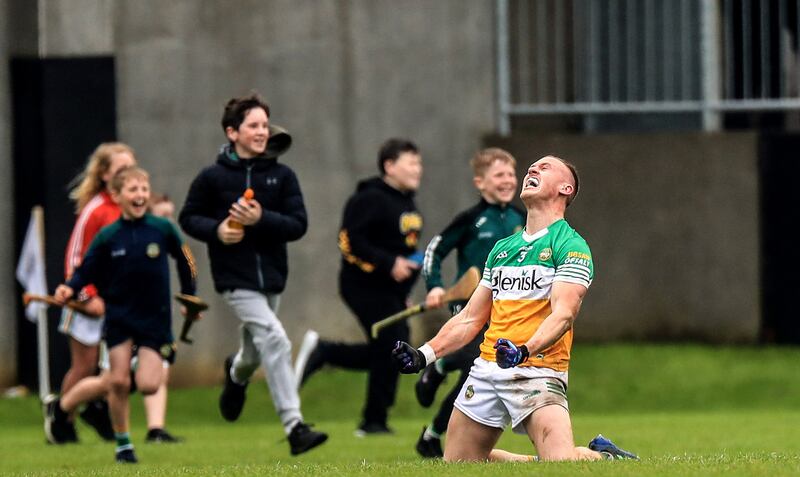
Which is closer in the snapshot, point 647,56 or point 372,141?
point 372,141

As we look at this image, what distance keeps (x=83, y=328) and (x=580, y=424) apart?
379 cm

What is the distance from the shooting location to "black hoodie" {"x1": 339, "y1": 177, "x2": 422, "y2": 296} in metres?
12.1

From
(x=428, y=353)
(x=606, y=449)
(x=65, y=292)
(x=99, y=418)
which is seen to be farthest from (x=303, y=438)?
(x=99, y=418)

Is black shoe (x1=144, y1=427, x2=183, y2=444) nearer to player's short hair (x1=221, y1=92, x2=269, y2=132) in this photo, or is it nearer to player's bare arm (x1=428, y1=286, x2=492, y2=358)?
player's short hair (x1=221, y1=92, x2=269, y2=132)

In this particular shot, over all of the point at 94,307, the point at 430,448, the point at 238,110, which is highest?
the point at 238,110

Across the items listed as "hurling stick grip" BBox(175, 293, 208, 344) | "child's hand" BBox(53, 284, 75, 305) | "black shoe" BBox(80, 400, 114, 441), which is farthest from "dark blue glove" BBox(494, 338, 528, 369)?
"black shoe" BBox(80, 400, 114, 441)

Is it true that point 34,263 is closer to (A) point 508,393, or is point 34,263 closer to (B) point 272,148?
(B) point 272,148

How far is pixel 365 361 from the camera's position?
12.5 meters

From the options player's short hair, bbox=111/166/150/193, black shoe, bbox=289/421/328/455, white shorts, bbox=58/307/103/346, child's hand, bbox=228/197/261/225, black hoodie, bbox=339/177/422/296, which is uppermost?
player's short hair, bbox=111/166/150/193

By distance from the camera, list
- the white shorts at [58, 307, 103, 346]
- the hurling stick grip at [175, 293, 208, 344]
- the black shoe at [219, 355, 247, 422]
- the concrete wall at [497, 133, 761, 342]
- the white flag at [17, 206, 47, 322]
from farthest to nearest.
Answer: the concrete wall at [497, 133, 761, 342]
the white flag at [17, 206, 47, 322]
the white shorts at [58, 307, 103, 346]
the black shoe at [219, 355, 247, 422]
the hurling stick grip at [175, 293, 208, 344]

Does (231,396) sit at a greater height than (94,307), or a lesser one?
lesser

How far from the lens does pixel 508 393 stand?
746 centimetres

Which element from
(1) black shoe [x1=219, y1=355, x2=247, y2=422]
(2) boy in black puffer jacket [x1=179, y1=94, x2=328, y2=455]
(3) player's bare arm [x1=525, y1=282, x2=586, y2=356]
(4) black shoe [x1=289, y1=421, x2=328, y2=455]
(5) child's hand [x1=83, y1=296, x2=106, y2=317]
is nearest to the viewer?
(3) player's bare arm [x1=525, y1=282, x2=586, y2=356]

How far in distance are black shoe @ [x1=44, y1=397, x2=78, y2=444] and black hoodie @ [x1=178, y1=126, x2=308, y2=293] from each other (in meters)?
2.53
